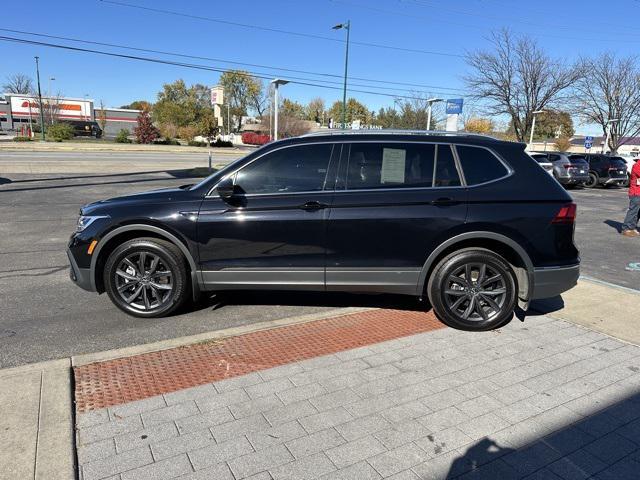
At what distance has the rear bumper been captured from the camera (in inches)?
170

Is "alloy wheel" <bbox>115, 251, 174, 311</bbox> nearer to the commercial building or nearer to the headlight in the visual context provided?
the headlight

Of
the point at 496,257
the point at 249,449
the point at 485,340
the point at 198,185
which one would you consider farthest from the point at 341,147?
the point at 249,449

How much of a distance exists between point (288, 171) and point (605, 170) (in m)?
23.8

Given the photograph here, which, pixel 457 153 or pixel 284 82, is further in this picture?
pixel 284 82

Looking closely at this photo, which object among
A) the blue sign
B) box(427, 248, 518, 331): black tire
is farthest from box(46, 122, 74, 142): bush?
box(427, 248, 518, 331): black tire

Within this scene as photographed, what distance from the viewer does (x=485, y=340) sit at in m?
4.21

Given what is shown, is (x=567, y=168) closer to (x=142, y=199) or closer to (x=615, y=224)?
(x=615, y=224)

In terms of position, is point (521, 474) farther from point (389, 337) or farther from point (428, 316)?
point (428, 316)

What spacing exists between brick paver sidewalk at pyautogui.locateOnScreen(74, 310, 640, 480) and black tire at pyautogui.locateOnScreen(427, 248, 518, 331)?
0.67 ft

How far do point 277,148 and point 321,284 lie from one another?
1350 millimetres

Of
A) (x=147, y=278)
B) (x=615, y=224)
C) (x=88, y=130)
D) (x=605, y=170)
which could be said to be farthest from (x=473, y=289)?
(x=88, y=130)

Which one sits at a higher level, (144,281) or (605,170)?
(605,170)

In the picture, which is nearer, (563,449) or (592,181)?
(563,449)

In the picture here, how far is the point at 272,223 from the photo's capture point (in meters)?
4.26
